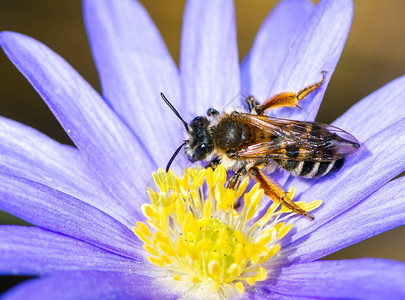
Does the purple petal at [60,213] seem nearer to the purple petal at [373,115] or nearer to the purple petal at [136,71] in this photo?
the purple petal at [136,71]

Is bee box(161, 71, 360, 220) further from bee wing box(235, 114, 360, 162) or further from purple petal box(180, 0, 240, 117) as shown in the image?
purple petal box(180, 0, 240, 117)

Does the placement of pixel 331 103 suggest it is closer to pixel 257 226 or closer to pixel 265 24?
pixel 265 24

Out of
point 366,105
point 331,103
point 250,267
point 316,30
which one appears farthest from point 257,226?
point 331,103

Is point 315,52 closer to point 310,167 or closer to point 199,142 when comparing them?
point 310,167

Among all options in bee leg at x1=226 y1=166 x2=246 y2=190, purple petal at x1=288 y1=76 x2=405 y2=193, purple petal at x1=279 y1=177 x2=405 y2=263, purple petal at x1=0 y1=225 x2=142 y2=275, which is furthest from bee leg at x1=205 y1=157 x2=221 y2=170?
purple petal at x1=0 y1=225 x2=142 y2=275

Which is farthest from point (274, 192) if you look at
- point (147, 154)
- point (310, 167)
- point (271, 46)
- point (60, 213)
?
point (271, 46)

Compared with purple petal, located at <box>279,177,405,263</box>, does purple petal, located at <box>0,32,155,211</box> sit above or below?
above

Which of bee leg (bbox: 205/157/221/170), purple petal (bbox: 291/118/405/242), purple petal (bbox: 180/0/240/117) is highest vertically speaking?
purple petal (bbox: 180/0/240/117)
